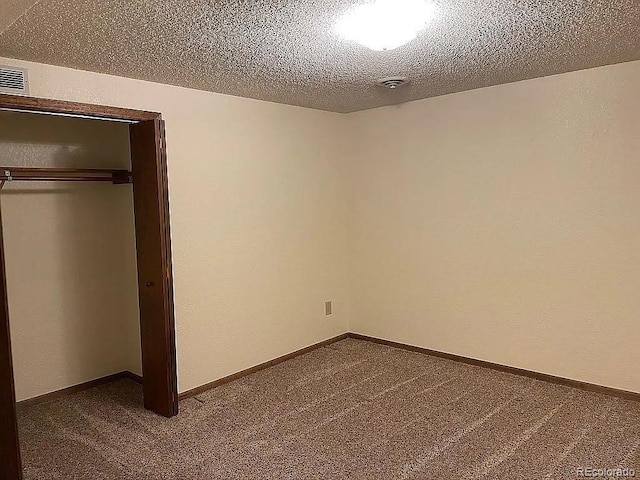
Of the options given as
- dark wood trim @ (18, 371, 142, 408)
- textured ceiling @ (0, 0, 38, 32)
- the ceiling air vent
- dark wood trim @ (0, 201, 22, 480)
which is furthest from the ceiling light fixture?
dark wood trim @ (18, 371, 142, 408)

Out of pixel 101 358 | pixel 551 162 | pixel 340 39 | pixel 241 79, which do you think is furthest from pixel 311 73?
pixel 101 358

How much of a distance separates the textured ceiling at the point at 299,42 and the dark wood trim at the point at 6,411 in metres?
1.28

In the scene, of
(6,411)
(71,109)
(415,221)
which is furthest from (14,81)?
(415,221)

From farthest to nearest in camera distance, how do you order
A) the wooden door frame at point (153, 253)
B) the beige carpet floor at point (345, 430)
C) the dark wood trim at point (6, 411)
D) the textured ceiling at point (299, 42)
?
the wooden door frame at point (153, 253) < the beige carpet floor at point (345, 430) < the dark wood trim at point (6, 411) < the textured ceiling at point (299, 42)

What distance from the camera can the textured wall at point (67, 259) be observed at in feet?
12.4

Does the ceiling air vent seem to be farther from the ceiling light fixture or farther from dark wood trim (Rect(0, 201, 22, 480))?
the ceiling light fixture

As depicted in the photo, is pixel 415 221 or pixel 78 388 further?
pixel 415 221

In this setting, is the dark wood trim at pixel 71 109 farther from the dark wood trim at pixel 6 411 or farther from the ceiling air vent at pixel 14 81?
the dark wood trim at pixel 6 411

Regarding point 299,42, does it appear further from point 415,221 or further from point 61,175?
point 415,221

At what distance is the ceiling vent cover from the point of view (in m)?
3.62

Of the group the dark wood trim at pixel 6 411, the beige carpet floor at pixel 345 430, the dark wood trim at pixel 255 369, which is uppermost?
the dark wood trim at pixel 6 411

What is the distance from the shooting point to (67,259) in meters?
4.05

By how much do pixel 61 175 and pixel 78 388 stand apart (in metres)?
1.72

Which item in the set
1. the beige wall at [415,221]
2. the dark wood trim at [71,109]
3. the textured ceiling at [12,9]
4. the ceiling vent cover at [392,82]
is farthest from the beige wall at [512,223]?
the textured ceiling at [12,9]
